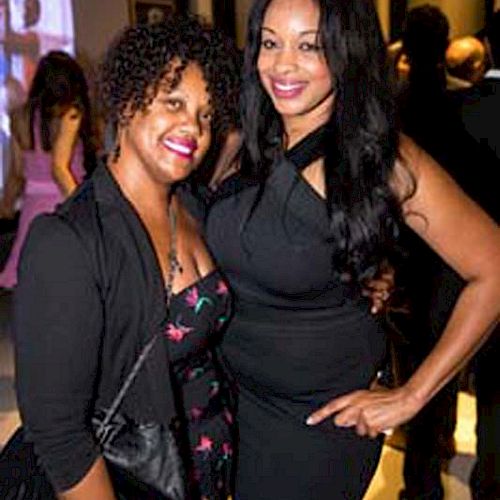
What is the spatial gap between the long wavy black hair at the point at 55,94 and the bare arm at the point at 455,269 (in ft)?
8.47

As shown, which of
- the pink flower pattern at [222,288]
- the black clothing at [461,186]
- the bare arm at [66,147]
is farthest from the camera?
the bare arm at [66,147]

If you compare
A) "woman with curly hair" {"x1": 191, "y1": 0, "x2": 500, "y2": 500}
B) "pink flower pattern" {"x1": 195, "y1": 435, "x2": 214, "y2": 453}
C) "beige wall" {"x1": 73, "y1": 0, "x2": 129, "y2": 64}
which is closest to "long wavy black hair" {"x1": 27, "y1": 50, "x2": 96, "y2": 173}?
"beige wall" {"x1": 73, "y1": 0, "x2": 129, "y2": 64}

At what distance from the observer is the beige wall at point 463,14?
26.1 ft

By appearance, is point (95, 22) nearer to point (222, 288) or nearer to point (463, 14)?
point (463, 14)

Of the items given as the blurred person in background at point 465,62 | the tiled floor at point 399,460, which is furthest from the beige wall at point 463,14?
the tiled floor at point 399,460

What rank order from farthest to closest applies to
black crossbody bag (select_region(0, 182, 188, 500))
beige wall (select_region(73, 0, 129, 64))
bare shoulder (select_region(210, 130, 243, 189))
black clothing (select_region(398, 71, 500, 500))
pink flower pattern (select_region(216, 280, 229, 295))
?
beige wall (select_region(73, 0, 129, 64)), black clothing (select_region(398, 71, 500, 500)), bare shoulder (select_region(210, 130, 243, 189)), pink flower pattern (select_region(216, 280, 229, 295)), black crossbody bag (select_region(0, 182, 188, 500))

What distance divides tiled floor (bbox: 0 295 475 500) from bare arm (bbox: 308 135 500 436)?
3.77ft

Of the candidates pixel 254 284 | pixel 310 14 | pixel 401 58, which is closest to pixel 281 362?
pixel 254 284

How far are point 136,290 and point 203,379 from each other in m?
0.27

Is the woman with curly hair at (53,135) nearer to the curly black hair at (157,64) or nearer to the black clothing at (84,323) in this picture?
the curly black hair at (157,64)

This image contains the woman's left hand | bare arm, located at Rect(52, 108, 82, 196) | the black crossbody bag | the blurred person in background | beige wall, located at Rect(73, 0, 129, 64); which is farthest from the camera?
beige wall, located at Rect(73, 0, 129, 64)

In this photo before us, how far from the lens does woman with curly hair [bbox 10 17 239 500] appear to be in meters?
1.23

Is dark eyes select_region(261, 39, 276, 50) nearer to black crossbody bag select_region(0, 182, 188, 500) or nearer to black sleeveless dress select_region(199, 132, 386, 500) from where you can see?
black sleeveless dress select_region(199, 132, 386, 500)

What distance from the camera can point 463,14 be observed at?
8.19m
